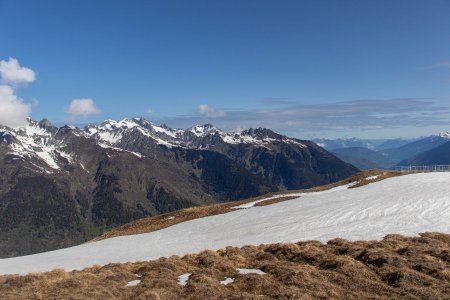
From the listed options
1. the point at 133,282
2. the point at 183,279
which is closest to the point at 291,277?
the point at 183,279

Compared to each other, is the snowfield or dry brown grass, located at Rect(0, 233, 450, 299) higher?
dry brown grass, located at Rect(0, 233, 450, 299)

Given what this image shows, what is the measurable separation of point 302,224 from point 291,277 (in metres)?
20.3

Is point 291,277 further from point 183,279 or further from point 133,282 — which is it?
point 133,282

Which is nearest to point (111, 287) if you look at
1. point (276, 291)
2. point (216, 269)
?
point (216, 269)

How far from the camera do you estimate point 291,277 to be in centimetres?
1973

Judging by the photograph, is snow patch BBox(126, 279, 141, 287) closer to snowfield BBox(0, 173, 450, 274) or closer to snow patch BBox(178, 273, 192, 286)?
snow patch BBox(178, 273, 192, 286)

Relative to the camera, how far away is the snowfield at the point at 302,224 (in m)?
34.2

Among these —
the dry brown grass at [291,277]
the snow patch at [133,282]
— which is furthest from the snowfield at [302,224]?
the snow patch at [133,282]

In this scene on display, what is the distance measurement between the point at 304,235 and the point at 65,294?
70.4 feet

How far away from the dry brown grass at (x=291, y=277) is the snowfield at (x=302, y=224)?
652 cm

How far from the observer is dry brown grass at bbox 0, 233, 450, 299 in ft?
58.3

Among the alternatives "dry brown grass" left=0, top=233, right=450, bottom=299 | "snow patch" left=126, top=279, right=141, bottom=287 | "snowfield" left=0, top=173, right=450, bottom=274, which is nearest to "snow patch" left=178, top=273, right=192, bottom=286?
"dry brown grass" left=0, top=233, right=450, bottom=299

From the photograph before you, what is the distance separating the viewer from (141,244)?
45031 millimetres

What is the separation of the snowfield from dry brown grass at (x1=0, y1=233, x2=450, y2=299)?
652cm
